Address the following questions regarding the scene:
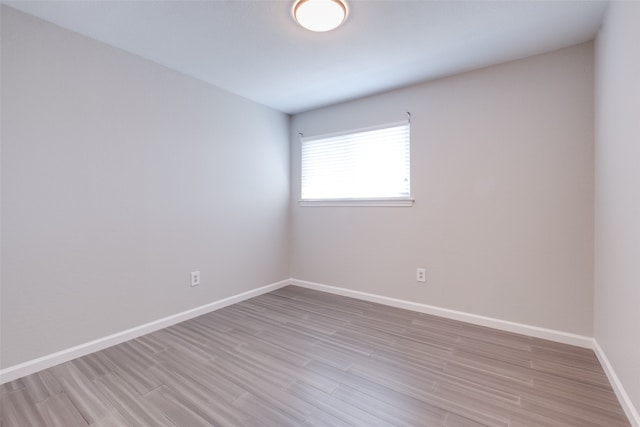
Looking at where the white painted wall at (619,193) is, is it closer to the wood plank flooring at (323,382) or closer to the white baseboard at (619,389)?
the white baseboard at (619,389)

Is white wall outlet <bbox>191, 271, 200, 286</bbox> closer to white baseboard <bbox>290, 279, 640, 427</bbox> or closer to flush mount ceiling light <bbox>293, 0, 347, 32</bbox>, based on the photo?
white baseboard <bbox>290, 279, 640, 427</bbox>

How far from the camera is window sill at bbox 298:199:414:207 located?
294 cm

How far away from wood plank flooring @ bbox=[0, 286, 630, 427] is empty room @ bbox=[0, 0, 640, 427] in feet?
0.05

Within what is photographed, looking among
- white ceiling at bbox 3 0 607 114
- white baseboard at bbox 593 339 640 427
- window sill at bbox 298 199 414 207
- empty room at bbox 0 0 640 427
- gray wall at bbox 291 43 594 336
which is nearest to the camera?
white baseboard at bbox 593 339 640 427

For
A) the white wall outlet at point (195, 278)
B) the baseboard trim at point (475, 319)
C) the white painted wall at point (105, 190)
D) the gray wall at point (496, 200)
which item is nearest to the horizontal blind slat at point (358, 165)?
the gray wall at point (496, 200)

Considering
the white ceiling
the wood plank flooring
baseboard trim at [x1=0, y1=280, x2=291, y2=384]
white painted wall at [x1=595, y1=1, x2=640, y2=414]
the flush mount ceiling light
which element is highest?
the white ceiling

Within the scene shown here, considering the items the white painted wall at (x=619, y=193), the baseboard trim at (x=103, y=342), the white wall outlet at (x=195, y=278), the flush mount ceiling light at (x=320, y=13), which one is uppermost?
the flush mount ceiling light at (x=320, y=13)

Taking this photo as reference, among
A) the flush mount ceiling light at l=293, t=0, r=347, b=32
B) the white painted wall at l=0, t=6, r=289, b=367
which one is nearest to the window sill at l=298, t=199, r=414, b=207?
the white painted wall at l=0, t=6, r=289, b=367

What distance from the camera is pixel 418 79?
8.99 feet

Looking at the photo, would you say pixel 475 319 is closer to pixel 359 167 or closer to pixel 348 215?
pixel 348 215

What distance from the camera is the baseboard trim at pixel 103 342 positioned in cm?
179

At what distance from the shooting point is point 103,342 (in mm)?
2150

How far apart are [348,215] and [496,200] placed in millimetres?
1466

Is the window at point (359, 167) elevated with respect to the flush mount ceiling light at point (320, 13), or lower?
lower
